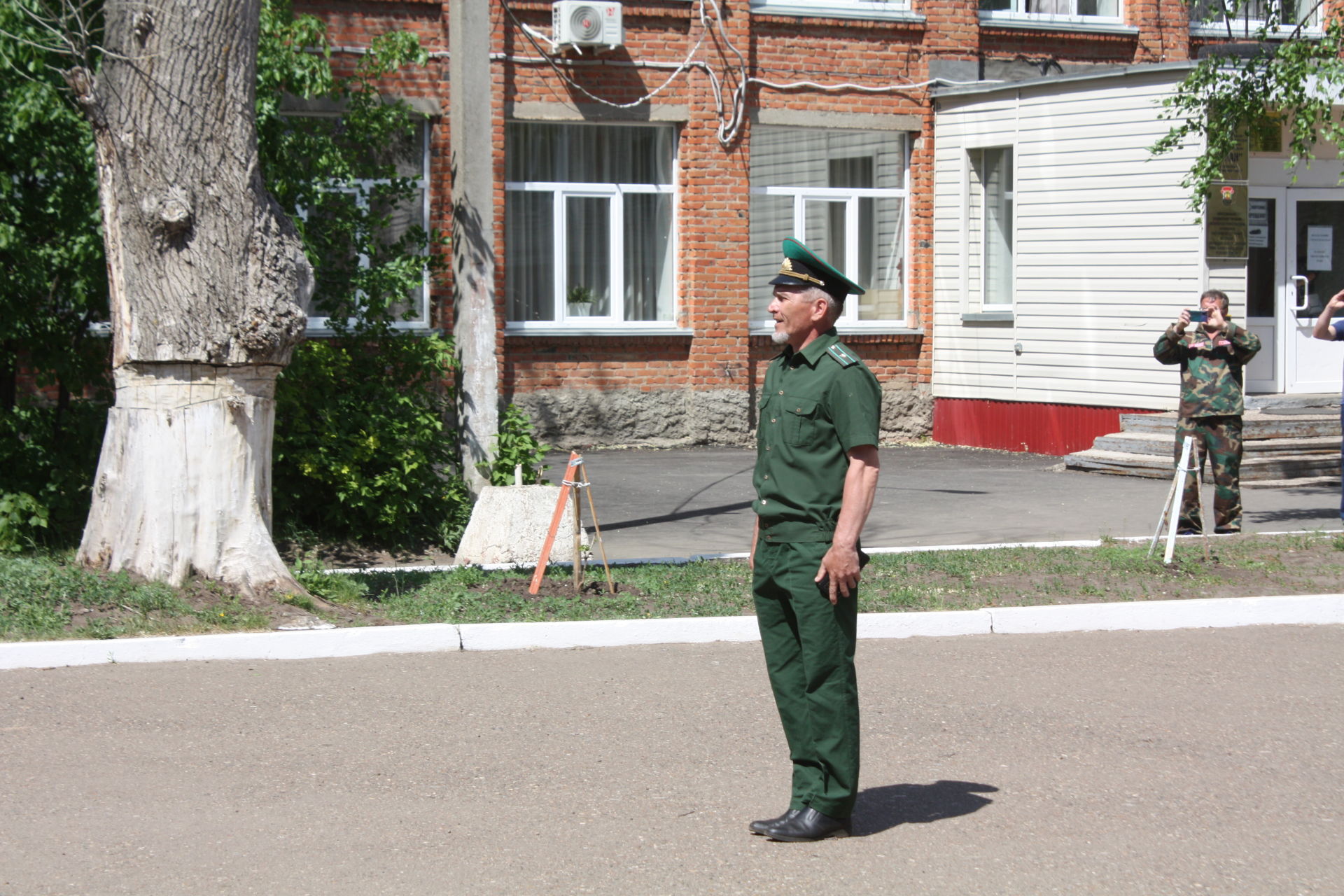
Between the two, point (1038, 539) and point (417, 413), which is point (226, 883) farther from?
point (1038, 539)

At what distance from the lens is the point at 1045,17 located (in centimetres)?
1881

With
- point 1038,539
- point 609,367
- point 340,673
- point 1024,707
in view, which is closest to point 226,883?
point 340,673

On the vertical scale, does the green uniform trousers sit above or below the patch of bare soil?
above

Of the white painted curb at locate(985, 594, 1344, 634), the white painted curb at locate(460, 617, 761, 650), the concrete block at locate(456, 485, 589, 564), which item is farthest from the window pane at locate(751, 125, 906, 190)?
the white painted curb at locate(460, 617, 761, 650)

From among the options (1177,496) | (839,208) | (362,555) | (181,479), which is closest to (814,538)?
(181,479)

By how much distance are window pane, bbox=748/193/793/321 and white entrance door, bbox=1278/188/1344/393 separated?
19.1 ft

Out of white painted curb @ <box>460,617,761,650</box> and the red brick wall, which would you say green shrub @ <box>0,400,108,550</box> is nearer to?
white painted curb @ <box>460,617,761,650</box>

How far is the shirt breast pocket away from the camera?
15.9ft

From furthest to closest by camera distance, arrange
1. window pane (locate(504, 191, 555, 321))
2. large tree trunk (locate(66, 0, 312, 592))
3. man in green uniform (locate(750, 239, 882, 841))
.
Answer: window pane (locate(504, 191, 555, 321))
large tree trunk (locate(66, 0, 312, 592))
man in green uniform (locate(750, 239, 882, 841))

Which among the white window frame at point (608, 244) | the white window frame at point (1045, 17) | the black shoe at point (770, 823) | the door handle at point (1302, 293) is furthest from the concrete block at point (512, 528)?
the white window frame at point (1045, 17)

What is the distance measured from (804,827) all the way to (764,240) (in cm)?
1395

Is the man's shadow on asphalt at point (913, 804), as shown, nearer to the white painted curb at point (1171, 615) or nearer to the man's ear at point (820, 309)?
the man's ear at point (820, 309)

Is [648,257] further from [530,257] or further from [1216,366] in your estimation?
[1216,366]

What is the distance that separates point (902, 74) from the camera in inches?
725
